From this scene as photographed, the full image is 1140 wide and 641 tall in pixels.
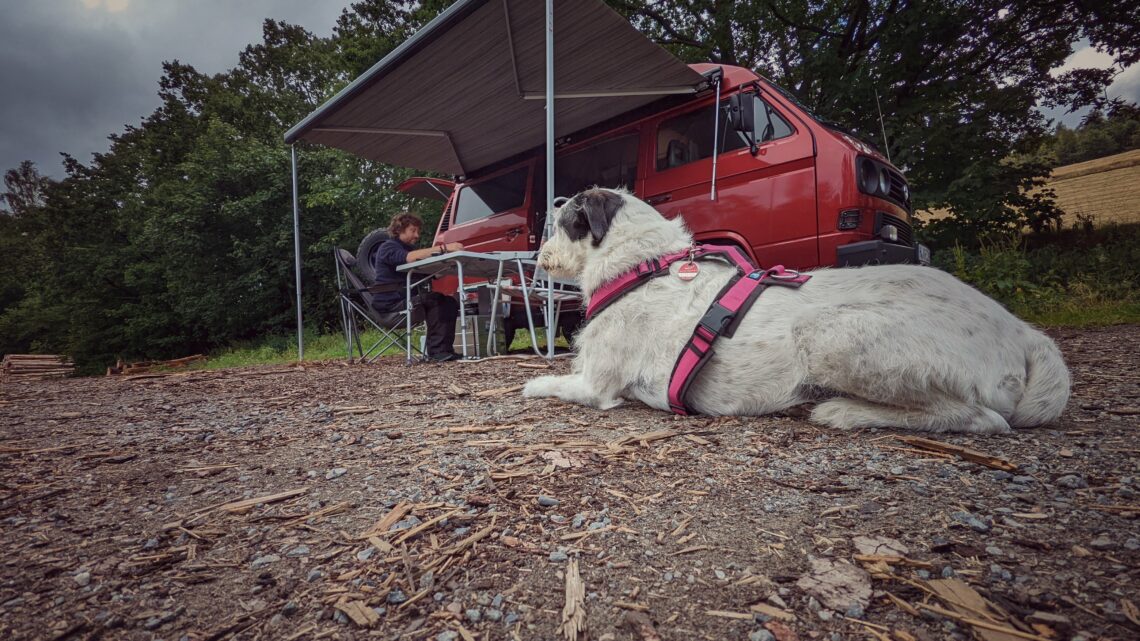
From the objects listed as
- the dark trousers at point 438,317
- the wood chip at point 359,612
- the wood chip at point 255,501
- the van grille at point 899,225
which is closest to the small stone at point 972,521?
the wood chip at point 359,612

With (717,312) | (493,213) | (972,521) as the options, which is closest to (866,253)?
(717,312)

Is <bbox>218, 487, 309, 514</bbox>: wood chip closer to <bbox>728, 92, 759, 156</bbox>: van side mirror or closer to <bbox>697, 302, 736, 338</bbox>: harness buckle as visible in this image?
<bbox>697, 302, 736, 338</bbox>: harness buckle

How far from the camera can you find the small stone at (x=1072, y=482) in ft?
5.00

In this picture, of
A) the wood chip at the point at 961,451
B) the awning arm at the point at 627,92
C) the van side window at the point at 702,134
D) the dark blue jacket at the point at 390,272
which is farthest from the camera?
the dark blue jacket at the point at 390,272

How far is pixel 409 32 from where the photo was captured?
1878cm

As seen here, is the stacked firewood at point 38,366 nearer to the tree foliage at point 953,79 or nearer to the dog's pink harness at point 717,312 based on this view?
the dog's pink harness at point 717,312

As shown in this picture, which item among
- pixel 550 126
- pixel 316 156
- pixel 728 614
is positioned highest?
pixel 316 156

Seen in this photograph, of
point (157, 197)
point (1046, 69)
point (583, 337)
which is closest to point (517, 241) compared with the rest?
point (583, 337)

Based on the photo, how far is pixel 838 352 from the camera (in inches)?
90.0

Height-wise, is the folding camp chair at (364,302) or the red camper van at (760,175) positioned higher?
the red camper van at (760,175)

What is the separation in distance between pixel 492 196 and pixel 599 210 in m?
5.38

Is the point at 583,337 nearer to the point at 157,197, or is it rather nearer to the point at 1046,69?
the point at 1046,69

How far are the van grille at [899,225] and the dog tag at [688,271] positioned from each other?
9.97 ft

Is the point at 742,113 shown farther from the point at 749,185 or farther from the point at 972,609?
the point at 972,609
